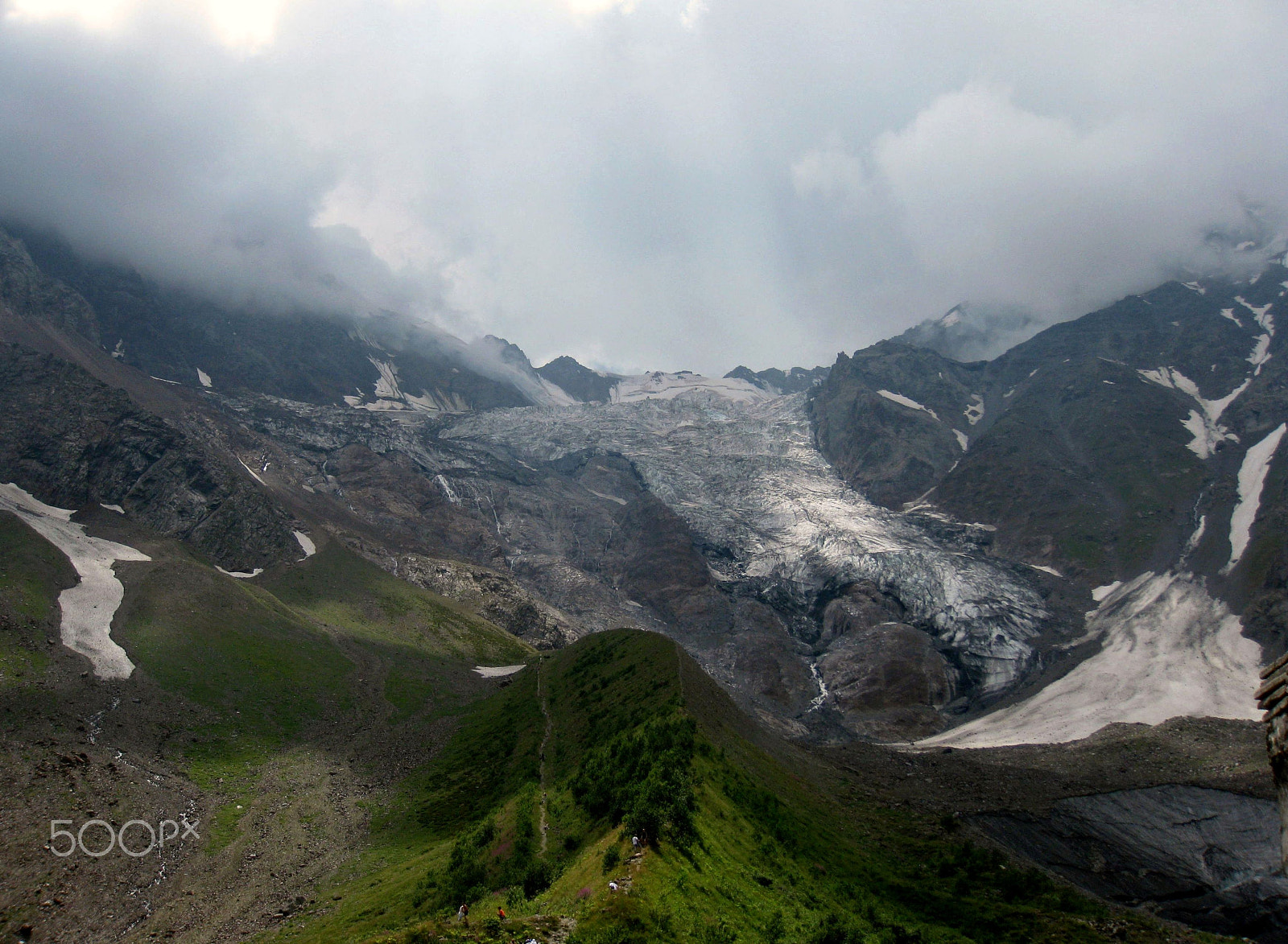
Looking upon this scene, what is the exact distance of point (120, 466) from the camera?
463 ft

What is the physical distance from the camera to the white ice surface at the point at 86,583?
240 feet

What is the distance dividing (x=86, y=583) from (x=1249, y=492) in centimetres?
25665

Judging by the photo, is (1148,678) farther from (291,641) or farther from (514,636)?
(291,641)

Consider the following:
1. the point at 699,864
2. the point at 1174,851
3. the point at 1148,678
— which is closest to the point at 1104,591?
the point at 1148,678

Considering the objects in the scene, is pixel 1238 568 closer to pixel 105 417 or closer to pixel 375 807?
pixel 375 807

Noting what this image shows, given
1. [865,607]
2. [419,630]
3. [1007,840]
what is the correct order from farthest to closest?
[865,607] → [419,630] → [1007,840]

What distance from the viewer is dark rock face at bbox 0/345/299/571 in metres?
130

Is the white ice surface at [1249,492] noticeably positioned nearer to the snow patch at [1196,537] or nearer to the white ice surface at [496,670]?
the snow patch at [1196,537]

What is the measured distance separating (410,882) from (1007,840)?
164ft

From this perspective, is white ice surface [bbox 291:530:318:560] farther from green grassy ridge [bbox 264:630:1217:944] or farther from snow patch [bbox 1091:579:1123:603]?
snow patch [bbox 1091:579:1123:603]

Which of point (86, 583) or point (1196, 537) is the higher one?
point (1196, 537)

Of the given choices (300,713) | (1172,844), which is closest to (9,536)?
(300,713)

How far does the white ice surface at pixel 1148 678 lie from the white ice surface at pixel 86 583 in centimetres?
12139

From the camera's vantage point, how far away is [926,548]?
640 ft
